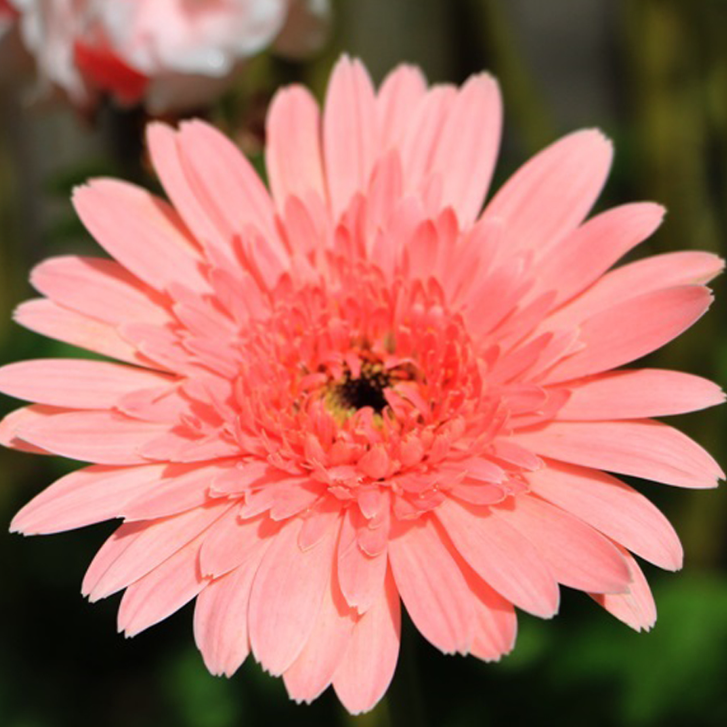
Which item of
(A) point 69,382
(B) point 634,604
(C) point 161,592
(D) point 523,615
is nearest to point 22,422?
(A) point 69,382

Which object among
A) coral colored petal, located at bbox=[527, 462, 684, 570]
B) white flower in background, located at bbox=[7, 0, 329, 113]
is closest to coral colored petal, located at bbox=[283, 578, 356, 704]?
coral colored petal, located at bbox=[527, 462, 684, 570]

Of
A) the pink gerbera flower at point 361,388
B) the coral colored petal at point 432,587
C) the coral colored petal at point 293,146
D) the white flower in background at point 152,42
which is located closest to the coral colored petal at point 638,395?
the pink gerbera flower at point 361,388

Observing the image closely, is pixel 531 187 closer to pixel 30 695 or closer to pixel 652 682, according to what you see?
pixel 652 682

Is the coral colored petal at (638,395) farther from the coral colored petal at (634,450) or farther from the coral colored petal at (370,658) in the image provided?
the coral colored petal at (370,658)

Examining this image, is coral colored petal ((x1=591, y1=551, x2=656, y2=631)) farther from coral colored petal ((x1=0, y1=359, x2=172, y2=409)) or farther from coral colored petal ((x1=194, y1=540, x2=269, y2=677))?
coral colored petal ((x1=0, y1=359, x2=172, y2=409))

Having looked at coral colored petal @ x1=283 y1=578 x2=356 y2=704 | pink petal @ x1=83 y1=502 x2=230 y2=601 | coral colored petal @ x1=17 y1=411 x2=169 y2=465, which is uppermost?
coral colored petal @ x1=17 y1=411 x2=169 y2=465

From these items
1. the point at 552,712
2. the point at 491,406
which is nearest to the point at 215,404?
the point at 491,406
